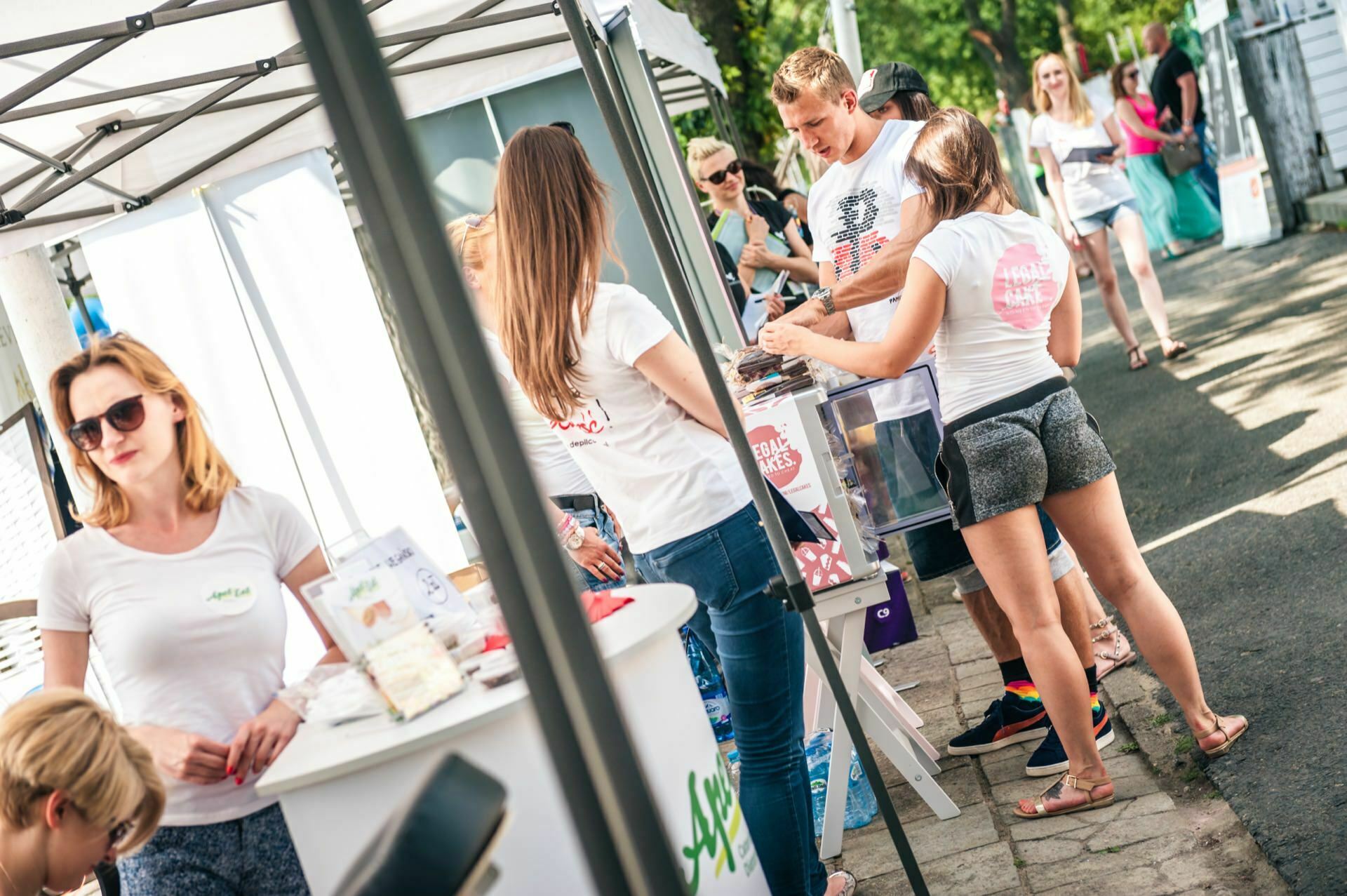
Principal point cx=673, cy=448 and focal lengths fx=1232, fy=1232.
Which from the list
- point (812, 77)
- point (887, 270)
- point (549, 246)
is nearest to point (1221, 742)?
point (887, 270)

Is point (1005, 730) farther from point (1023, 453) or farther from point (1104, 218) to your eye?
point (1104, 218)

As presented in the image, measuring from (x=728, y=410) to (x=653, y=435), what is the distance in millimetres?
307

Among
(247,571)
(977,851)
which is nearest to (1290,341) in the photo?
(977,851)

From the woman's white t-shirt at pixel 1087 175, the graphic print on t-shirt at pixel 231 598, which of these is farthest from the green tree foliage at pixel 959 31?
the graphic print on t-shirt at pixel 231 598

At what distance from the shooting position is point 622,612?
2.53 m

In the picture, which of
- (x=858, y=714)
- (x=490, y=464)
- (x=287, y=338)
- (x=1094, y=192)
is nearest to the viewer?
(x=490, y=464)

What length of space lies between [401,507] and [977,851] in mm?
4577

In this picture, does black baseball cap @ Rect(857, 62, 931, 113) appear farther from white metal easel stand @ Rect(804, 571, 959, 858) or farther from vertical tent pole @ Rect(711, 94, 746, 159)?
vertical tent pole @ Rect(711, 94, 746, 159)

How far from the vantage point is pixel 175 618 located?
2.45 meters

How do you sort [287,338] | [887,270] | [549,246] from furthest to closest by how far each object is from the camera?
[287,338]
[887,270]
[549,246]

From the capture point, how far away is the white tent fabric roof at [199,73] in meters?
4.70

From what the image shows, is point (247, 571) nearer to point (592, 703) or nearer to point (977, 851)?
point (592, 703)

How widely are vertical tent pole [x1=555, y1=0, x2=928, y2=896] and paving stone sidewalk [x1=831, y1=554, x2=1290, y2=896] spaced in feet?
2.12

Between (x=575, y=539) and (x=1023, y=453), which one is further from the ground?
(x=575, y=539)
